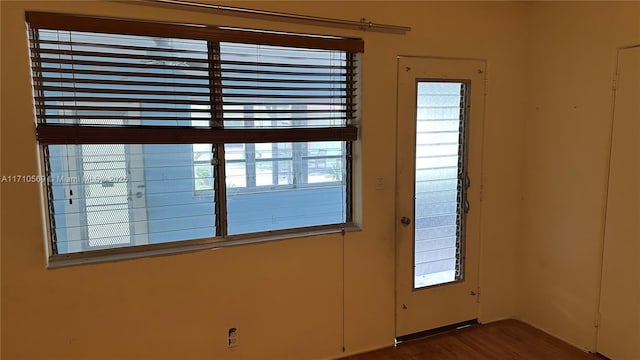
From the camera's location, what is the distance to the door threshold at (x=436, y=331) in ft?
10.5

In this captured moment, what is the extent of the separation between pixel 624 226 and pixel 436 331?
144 cm

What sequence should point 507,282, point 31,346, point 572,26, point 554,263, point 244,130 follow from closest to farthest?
point 31,346 → point 244,130 → point 572,26 → point 554,263 → point 507,282

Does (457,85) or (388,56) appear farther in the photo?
(457,85)

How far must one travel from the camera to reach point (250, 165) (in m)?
2.68

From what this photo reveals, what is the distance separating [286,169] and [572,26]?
7.21 feet

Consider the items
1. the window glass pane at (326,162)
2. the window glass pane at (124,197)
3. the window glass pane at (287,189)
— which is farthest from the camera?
the window glass pane at (326,162)

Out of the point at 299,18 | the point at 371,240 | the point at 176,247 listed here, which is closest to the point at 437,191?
the point at 371,240

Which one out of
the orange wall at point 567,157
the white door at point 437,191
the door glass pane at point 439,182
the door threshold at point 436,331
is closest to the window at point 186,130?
the white door at point 437,191

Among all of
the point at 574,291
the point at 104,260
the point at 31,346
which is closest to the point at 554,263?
the point at 574,291

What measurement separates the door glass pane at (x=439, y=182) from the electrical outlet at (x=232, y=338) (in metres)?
1.34

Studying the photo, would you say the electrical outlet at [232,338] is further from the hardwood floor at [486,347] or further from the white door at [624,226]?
the white door at [624,226]

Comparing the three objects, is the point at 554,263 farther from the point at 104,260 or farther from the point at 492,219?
the point at 104,260

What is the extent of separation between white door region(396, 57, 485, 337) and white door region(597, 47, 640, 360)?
844 mm

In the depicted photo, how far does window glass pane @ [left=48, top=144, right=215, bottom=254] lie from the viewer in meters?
2.30
